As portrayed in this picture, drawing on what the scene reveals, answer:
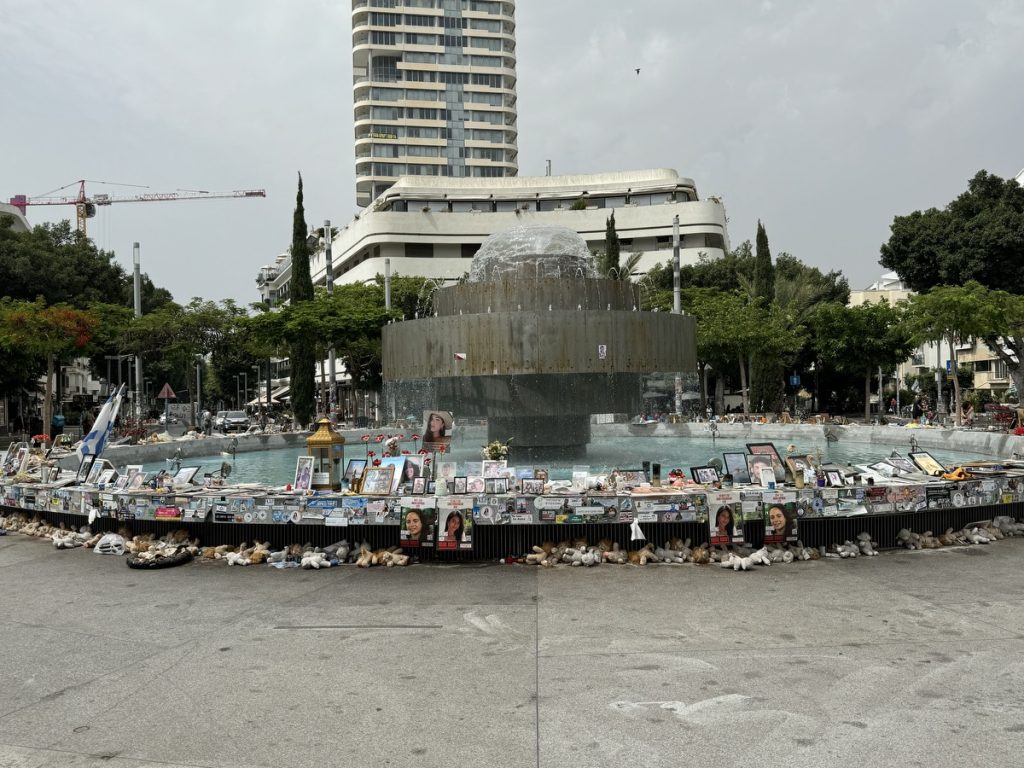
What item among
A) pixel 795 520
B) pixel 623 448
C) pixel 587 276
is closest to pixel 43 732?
pixel 795 520

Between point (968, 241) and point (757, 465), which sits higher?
point (968, 241)

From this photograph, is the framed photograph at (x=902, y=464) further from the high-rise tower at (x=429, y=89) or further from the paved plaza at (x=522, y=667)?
the high-rise tower at (x=429, y=89)

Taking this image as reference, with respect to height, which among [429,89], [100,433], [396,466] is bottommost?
[396,466]

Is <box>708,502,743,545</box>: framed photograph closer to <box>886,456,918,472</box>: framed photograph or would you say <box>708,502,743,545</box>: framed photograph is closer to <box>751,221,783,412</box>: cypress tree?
<box>886,456,918,472</box>: framed photograph

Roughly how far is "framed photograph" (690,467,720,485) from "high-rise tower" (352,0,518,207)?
3519 inches

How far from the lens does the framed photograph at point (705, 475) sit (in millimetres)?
9758

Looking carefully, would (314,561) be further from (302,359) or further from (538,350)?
(302,359)

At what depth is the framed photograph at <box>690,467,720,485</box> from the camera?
32.0 feet

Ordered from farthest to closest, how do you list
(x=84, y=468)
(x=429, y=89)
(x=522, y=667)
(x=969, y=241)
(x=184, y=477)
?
(x=429, y=89) → (x=969, y=241) → (x=84, y=468) → (x=184, y=477) → (x=522, y=667)

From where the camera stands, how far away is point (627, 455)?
20.5m

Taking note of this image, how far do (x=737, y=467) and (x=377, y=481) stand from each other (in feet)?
13.8

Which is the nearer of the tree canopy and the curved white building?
the tree canopy

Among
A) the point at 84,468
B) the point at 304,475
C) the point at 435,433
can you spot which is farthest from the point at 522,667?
the point at 435,433

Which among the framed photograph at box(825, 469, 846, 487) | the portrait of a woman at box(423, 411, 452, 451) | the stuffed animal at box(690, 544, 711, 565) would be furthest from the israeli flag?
the framed photograph at box(825, 469, 846, 487)
